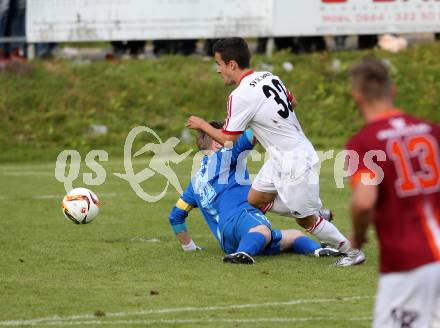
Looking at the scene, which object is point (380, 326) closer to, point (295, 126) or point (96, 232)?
point (295, 126)

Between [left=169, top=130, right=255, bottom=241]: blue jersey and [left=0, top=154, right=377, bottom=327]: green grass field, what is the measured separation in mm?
376

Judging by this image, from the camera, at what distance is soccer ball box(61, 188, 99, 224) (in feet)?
37.0

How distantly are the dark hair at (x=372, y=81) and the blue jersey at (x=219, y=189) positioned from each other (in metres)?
4.77

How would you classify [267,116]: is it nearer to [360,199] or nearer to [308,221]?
[308,221]

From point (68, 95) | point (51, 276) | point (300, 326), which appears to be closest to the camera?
point (300, 326)

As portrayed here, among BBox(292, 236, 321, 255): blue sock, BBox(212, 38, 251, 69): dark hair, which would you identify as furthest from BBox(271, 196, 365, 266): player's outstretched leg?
BBox(212, 38, 251, 69): dark hair

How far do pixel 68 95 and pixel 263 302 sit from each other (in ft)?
50.9

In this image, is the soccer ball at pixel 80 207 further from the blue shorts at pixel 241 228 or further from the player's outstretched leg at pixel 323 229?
the player's outstretched leg at pixel 323 229

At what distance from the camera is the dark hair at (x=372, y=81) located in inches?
215

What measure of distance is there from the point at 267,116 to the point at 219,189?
108 centimetres

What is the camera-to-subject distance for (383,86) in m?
5.47

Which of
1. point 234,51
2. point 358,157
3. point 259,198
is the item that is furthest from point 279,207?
point 358,157

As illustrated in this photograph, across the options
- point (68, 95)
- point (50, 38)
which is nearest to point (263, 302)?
point (68, 95)

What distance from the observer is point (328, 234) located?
9844mm
